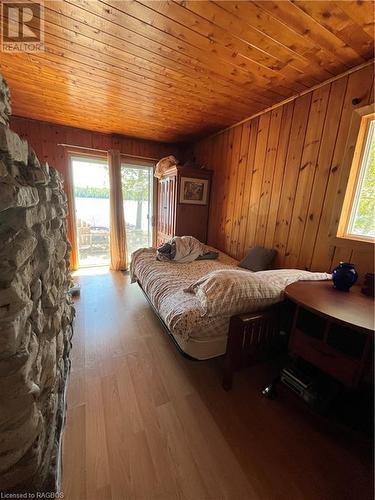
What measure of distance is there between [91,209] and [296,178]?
3.41 metres

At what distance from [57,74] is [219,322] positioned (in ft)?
8.64

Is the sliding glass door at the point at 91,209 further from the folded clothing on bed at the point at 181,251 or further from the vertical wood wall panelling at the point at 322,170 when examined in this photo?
the vertical wood wall panelling at the point at 322,170

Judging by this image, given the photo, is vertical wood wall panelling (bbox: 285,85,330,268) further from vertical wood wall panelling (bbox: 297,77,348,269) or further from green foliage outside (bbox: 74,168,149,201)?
green foliage outside (bbox: 74,168,149,201)

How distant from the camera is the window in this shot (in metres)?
1.59

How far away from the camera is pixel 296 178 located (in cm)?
208

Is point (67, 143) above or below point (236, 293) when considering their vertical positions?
above

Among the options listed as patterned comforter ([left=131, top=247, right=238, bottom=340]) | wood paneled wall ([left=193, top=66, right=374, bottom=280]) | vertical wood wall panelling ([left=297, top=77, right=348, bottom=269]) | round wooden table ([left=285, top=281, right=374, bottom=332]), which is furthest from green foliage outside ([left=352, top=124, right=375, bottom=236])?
patterned comforter ([left=131, top=247, right=238, bottom=340])

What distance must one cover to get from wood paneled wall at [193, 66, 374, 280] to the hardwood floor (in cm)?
120

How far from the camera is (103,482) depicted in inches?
37.4

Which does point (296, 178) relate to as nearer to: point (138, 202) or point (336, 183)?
point (336, 183)

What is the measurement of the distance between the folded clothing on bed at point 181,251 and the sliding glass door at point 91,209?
6.13 ft

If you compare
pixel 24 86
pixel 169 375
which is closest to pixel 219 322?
pixel 169 375

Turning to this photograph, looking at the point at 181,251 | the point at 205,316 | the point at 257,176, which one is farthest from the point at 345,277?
the point at 181,251

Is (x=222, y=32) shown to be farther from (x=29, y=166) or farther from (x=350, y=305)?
(x=350, y=305)
